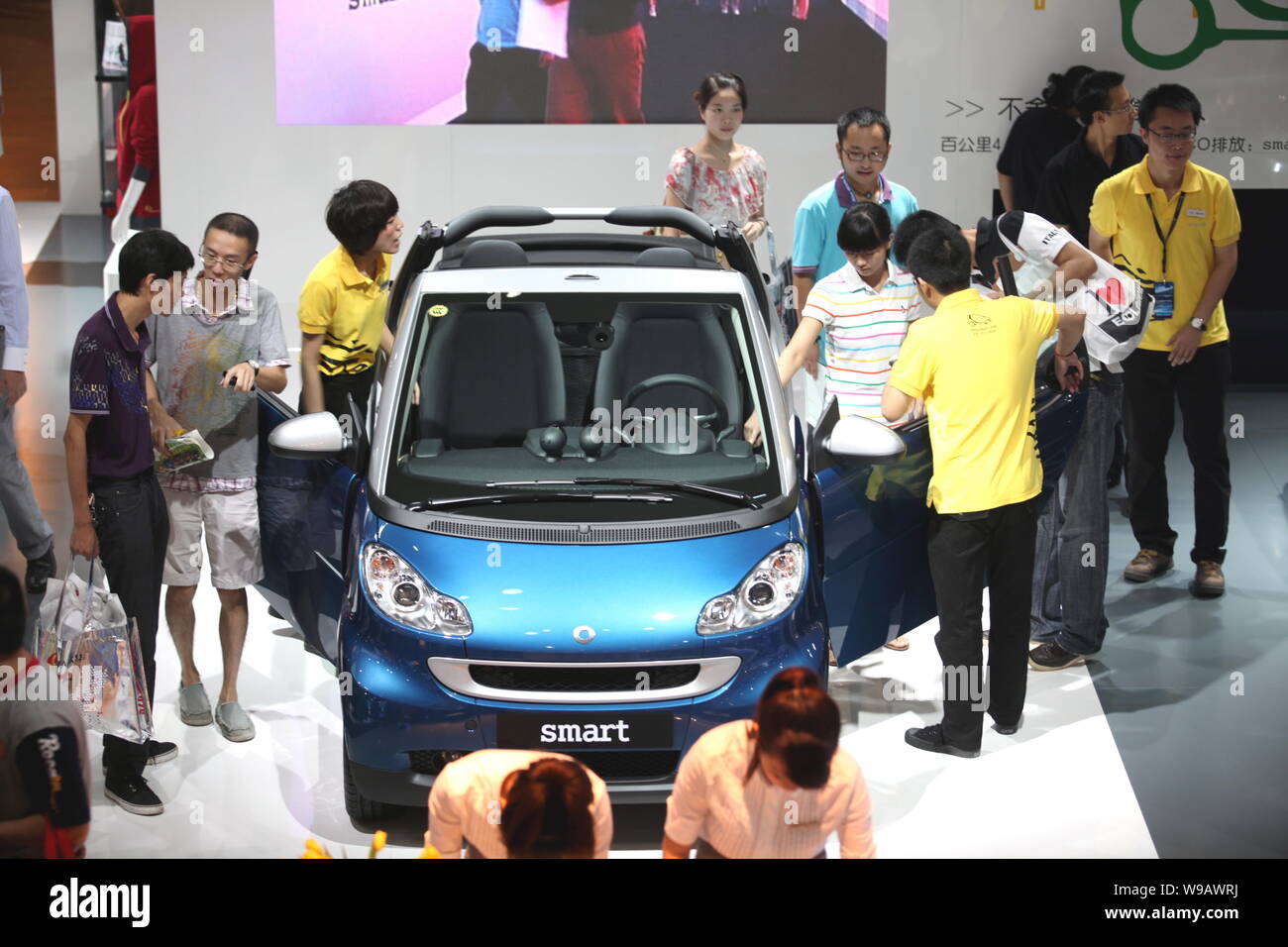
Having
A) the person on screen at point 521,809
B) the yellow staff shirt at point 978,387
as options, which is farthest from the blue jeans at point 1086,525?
the person on screen at point 521,809

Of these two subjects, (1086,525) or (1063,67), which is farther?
(1063,67)

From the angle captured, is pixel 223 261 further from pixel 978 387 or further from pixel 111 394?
pixel 978 387

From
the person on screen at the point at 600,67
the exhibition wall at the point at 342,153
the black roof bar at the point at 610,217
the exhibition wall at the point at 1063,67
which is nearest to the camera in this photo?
the black roof bar at the point at 610,217

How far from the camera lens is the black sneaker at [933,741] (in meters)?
4.88

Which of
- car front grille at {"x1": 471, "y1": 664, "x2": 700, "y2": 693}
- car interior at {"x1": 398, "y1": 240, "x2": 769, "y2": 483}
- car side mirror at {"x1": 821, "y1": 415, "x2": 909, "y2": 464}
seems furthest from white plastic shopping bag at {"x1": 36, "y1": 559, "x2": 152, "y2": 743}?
car side mirror at {"x1": 821, "y1": 415, "x2": 909, "y2": 464}

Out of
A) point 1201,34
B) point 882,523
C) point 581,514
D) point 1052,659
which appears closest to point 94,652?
point 581,514

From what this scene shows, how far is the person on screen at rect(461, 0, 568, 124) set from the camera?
9.60m

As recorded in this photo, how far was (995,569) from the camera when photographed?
4812mm

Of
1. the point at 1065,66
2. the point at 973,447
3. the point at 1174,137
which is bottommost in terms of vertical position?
the point at 973,447

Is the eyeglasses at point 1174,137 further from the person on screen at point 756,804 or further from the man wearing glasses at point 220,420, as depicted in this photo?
the person on screen at point 756,804

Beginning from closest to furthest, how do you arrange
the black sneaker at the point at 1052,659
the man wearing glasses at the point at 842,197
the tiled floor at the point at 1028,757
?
the tiled floor at the point at 1028,757, the black sneaker at the point at 1052,659, the man wearing glasses at the point at 842,197

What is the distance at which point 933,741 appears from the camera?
4.95 meters

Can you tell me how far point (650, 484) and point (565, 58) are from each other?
5996 millimetres
